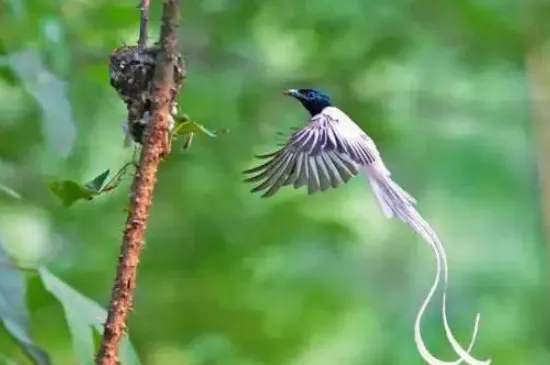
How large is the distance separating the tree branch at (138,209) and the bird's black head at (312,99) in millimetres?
229

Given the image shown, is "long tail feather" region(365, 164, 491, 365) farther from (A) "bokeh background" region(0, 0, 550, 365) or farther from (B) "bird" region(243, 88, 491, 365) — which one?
(A) "bokeh background" region(0, 0, 550, 365)

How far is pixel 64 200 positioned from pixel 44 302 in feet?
2.54

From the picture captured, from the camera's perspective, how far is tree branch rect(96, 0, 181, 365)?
506 millimetres

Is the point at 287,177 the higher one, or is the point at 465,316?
the point at 465,316

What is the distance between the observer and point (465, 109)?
7.57ft

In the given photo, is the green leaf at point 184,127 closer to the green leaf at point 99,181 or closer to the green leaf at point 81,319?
the green leaf at point 99,181

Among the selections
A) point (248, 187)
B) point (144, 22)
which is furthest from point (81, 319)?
point (248, 187)

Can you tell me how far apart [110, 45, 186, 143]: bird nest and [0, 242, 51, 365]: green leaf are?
1.30 feet

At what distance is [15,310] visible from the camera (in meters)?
0.95

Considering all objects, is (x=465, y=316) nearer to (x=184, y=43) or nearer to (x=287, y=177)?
(x=184, y=43)

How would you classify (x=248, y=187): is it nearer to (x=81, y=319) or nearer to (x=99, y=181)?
(x=81, y=319)

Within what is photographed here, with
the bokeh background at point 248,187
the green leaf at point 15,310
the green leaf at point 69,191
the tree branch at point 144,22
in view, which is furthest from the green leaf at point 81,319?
the bokeh background at point 248,187

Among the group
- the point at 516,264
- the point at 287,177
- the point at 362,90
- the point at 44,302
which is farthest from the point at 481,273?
the point at 287,177

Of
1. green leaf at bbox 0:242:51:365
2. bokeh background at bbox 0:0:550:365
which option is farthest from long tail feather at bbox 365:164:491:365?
bokeh background at bbox 0:0:550:365
